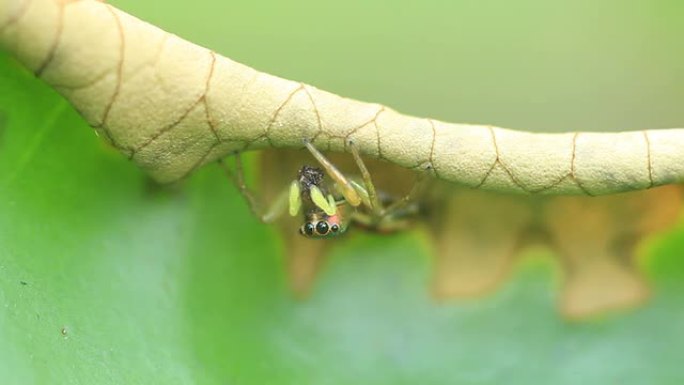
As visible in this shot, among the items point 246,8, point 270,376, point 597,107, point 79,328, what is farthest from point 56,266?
point 597,107

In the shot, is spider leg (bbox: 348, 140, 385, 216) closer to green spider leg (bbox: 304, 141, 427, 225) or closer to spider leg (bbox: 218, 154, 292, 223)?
green spider leg (bbox: 304, 141, 427, 225)

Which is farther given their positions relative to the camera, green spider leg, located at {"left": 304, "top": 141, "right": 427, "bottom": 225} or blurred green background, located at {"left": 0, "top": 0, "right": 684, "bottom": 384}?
green spider leg, located at {"left": 304, "top": 141, "right": 427, "bottom": 225}

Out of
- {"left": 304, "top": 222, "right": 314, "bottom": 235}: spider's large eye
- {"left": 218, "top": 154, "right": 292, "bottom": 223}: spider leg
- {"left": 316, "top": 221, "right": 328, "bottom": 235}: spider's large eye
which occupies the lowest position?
{"left": 304, "top": 222, "right": 314, "bottom": 235}: spider's large eye

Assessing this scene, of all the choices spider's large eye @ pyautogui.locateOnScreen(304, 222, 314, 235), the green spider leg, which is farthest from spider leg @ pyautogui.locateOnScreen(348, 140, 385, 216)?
spider's large eye @ pyautogui.locateOnScreen(304, 222, 314, 235)

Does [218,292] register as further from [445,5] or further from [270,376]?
[445,5]

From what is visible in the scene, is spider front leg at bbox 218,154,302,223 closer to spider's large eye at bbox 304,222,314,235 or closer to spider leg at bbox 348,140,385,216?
spider's large eye at bbox 304,222,314,235

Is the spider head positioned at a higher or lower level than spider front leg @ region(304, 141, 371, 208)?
lower

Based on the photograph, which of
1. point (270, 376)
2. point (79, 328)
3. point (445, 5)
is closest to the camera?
point (79, 328)
